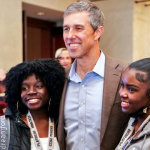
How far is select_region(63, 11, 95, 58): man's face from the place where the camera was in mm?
1810

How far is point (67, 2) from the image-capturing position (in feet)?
19.6

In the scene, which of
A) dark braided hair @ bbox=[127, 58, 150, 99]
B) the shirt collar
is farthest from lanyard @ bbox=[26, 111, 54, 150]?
dark braided hair @ bbox=[127, 58, 150, 99]

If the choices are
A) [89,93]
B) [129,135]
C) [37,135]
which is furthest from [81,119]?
[129,135]

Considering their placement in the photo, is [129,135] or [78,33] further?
[78,33]

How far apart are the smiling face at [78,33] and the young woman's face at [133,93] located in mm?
381

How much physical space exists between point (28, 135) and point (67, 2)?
4.53 meters

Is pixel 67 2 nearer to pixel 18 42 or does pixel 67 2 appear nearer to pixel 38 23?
pixel 38 23

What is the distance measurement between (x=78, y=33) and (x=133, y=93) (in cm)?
53

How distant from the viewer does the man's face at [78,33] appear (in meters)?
1.81

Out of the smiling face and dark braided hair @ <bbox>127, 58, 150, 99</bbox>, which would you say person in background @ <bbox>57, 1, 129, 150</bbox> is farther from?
dark braided hair @ <bbox>127, 58, 150, 99</bbox>

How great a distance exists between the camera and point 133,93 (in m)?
1.49

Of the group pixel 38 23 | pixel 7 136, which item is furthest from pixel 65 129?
pixel 38 23

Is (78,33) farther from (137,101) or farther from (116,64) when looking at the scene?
(137,101)

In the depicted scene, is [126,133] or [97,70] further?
[97,70]
